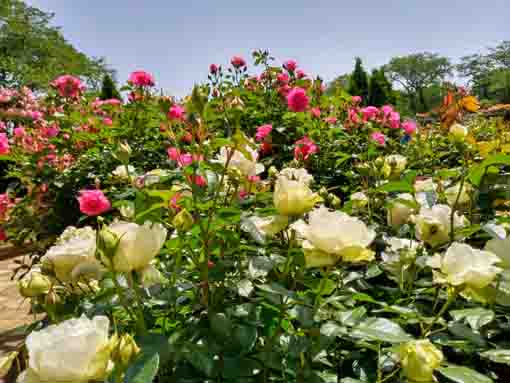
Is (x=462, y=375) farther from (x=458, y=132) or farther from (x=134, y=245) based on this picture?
(x=458, y=132)

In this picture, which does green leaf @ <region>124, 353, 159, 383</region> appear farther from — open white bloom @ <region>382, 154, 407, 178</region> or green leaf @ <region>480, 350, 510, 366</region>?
open white bloom @ <region>382, 154, 407, 178</region>

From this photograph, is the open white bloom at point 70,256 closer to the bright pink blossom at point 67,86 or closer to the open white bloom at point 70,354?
the open white bloom at point 70,354

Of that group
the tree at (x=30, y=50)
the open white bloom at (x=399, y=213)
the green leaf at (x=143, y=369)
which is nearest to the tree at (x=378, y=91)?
the tree at (x=30, y=50)

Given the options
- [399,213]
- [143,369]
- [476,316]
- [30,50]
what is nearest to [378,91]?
[30,50]

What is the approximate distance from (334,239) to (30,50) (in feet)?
64.5

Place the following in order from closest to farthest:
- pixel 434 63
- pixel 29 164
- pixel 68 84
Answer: pixel 29 164, pixel 68 84, pixel 434 63

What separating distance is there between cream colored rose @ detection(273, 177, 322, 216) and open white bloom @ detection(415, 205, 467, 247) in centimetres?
23

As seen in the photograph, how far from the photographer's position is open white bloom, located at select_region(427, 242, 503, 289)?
1.82 ft

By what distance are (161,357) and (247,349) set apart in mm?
117

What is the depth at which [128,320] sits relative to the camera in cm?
69

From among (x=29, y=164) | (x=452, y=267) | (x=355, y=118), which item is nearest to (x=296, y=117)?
(x=355, y=118)

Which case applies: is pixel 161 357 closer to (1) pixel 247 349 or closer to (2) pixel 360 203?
(1) pixel 247 349

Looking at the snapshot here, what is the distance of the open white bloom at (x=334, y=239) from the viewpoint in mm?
539

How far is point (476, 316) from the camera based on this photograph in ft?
1.99
